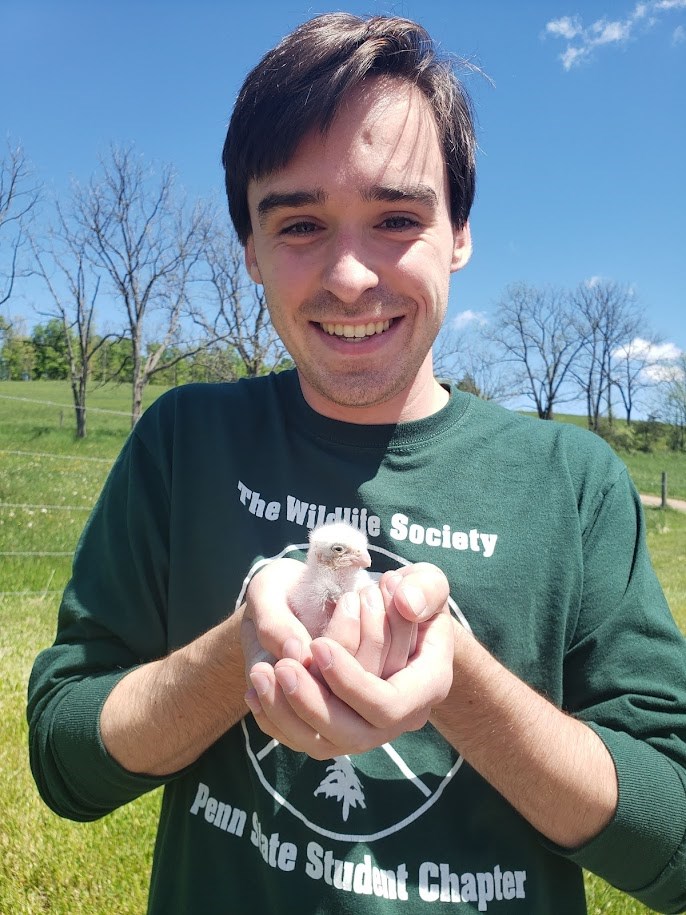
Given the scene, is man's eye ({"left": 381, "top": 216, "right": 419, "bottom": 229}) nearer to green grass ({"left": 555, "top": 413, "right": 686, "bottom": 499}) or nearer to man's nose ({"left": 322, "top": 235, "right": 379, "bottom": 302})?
man's nose ({"left": 322, "top": 235, "right": 379, "bottom": 302})

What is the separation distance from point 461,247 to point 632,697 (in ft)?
5.42

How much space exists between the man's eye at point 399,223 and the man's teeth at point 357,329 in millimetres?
285

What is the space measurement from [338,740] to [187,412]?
1.34 metres

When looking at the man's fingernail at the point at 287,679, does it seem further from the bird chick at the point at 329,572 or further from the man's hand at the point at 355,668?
the bird chick at the point at 329,572

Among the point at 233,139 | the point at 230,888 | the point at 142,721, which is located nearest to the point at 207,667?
the point at 142,721

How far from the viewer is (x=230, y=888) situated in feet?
5.98

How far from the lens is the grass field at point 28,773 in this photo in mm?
3510

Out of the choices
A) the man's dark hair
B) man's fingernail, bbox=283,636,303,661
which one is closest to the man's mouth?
the man's dark hair

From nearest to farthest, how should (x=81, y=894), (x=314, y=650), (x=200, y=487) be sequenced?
(x=314, y=650) → (x=200, y=487) → (x=81, y=894)

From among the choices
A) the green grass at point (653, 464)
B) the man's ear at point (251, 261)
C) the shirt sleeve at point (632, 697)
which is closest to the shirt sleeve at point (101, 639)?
the man's ear at point (251, 261)

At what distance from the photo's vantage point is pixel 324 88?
2.05m

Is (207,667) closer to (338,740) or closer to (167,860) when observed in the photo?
(338,740)

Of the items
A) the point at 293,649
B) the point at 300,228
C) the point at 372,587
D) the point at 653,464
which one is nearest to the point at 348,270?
the point at 300,228

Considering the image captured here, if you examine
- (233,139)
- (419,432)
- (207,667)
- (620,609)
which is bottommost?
(207,667)
